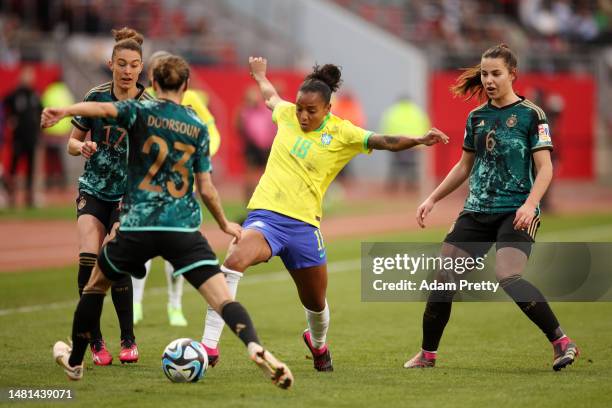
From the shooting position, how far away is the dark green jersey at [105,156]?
26.9ft

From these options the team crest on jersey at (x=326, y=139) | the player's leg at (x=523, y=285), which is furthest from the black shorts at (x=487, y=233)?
the team crest on jersey at (x=326, y=139)

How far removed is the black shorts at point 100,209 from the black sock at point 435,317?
2528 millimetres

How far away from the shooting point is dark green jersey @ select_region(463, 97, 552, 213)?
789cm

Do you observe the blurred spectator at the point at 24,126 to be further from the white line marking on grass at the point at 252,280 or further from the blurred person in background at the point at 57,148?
the white line marking on grass at the point at 252,280

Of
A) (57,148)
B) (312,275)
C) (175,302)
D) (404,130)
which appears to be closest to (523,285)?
(312,275)

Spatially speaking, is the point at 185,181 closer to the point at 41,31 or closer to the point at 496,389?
the point at 496,389

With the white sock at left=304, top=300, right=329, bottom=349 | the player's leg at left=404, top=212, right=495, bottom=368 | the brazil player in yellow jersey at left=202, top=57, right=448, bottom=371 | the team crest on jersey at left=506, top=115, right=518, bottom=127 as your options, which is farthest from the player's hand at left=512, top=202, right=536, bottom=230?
the white sock at left=304, top=300, right=329, bottom=349

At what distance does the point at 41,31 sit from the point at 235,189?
6.43m

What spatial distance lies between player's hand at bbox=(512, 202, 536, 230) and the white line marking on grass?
5936mm

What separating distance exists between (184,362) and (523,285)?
2553 mm

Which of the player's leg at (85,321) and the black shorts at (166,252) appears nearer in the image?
the black shorts at (166,252)

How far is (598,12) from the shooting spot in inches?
1462

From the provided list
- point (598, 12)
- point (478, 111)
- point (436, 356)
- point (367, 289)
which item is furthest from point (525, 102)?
point (598, 12)

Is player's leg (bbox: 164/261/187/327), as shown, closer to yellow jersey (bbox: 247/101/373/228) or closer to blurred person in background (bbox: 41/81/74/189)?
yellow jersey (bbox: 247/101/373/228)
